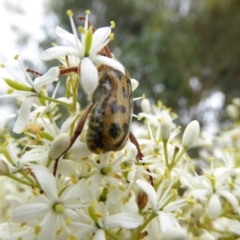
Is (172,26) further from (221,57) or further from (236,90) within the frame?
(236,90)

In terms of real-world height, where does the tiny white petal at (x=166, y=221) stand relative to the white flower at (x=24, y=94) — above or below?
below

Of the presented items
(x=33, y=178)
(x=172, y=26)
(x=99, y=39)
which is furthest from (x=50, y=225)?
(x=172, y=26)

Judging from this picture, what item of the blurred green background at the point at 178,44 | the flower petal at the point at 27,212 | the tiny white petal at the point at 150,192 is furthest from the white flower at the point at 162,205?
the blurred green background at the point at 178,44

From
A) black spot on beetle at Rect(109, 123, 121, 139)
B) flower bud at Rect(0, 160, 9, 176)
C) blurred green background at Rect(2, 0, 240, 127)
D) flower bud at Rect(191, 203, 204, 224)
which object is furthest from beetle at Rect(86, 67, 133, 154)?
blurred green background at Rect(2, 0, 240, 127)

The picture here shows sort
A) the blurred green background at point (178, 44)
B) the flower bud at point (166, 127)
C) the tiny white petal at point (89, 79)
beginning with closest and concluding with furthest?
the tiny white petal at point (89, 79) → the flower bud at point (166, 127) → the blurred green background at point (178, 44)

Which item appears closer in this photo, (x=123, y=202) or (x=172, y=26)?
(x=123, y=202)

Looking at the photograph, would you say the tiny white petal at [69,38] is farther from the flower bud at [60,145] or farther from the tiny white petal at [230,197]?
the tiny white petal at [230,197]
